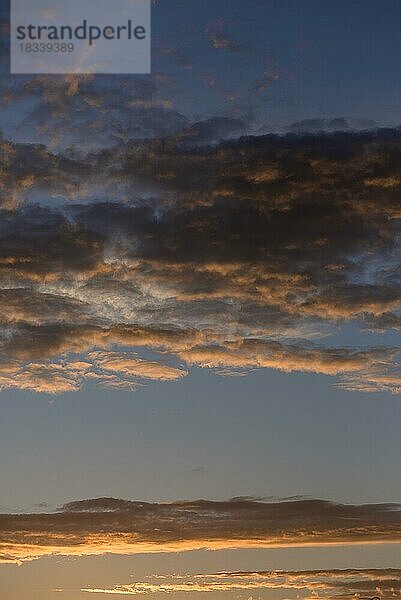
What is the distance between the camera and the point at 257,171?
18.1 meters

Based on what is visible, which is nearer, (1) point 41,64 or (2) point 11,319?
(1) point 41,64

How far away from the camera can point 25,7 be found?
16641 mm

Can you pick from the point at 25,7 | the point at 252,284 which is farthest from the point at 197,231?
the point at 25,7

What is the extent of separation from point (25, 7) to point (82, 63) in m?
1.18

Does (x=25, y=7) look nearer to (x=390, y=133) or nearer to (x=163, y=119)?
(x=163, y=119)

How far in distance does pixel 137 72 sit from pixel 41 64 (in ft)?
4.56

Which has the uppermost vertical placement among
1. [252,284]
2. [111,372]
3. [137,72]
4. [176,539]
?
[137,72]

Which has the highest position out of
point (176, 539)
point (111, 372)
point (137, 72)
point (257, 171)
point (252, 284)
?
point (137, 72)

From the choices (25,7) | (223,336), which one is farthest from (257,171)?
(25,7)

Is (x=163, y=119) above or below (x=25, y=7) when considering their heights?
below

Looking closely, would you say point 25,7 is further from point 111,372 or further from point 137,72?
point 111,372
